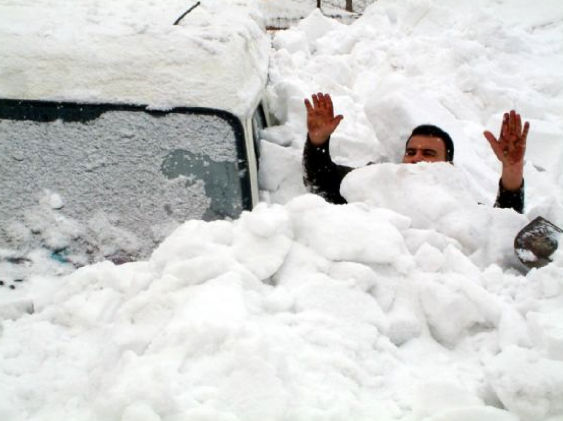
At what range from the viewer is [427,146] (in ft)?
10.6

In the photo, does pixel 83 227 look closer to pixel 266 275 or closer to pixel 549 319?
pixel 266 275

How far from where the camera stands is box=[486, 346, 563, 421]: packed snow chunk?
1094 millimetres

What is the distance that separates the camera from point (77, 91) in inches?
72.8

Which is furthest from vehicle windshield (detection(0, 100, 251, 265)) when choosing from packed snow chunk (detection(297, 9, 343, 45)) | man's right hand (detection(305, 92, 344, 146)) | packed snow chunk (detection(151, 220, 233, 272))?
packed snow chunk (detection(297, 9, 343, 45))

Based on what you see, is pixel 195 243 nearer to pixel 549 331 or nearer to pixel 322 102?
pixel 549 331

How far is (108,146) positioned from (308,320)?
1.07 meters

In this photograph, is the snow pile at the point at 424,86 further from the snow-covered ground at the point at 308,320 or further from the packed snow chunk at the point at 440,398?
the packed snow chunk at the point at 440,398

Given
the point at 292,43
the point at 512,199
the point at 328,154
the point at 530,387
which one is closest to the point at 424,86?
the point at 292,43

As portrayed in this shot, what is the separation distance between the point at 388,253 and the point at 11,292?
53.6 inches

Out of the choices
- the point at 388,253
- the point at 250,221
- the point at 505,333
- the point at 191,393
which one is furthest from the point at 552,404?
the point at 250,221

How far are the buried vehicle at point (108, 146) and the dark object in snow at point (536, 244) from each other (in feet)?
3.99

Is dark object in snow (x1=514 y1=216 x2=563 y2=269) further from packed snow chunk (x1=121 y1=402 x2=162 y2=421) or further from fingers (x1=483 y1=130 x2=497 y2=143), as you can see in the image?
packed snow chunk (x1=121 y1=402 x2=162 y2=421)

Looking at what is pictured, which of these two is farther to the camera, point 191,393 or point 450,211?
point 450,211

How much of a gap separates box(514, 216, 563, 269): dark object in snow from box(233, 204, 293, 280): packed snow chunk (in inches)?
43.3
